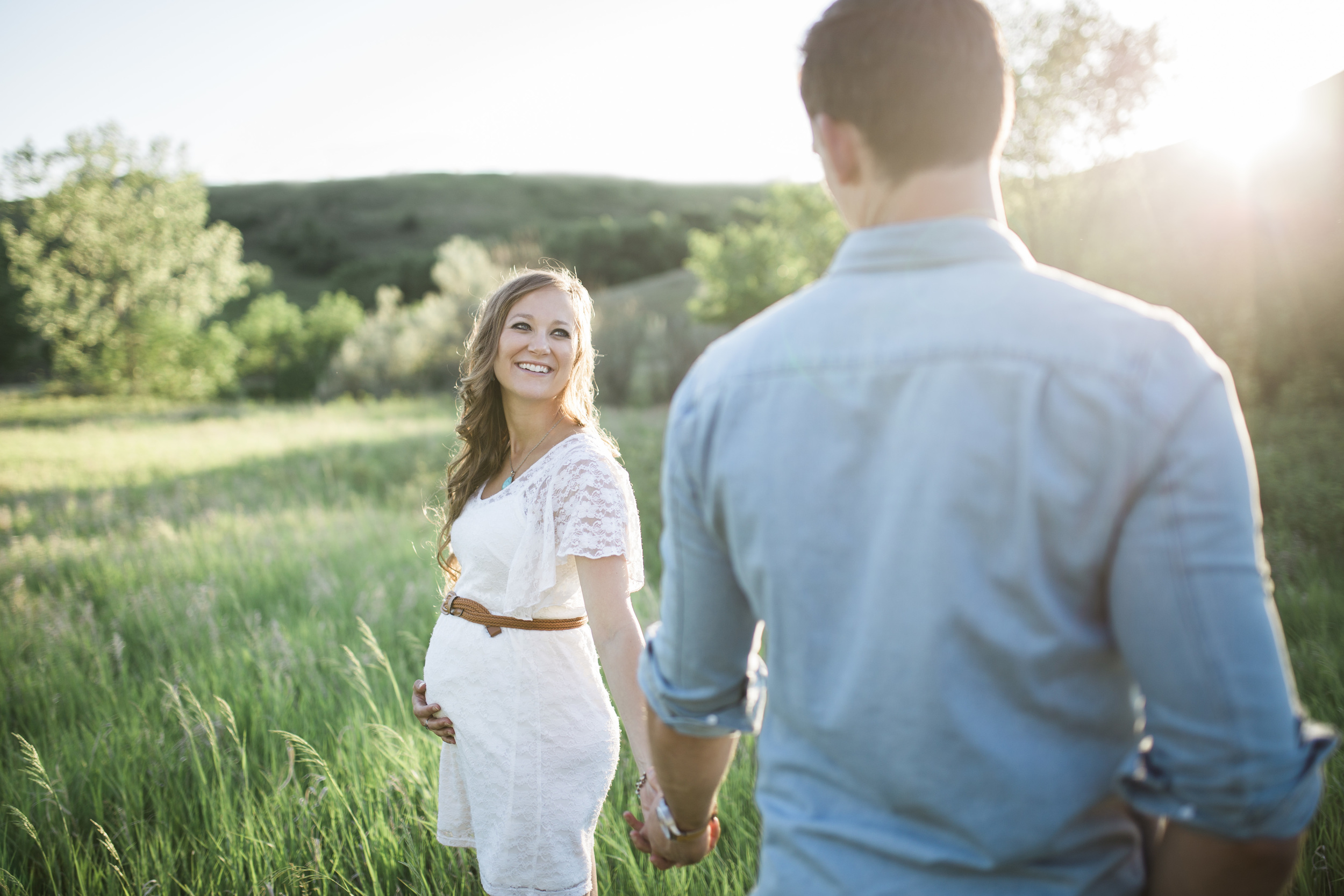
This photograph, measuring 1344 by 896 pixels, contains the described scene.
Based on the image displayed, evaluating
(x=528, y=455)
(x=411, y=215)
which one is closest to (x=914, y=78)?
(x=528, y=455)

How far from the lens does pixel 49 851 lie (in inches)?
112

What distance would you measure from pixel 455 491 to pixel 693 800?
4.78 ft

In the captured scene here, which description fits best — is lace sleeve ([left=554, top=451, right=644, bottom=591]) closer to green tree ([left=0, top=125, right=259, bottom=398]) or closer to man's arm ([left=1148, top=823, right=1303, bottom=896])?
man's arm ([left=1148, top=823, right=1303, bottom=896])

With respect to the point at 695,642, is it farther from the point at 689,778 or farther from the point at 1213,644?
the point at 1213,644

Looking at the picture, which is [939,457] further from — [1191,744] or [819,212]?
[819,212]

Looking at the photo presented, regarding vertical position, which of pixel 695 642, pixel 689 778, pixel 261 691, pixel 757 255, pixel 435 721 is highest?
pixel 757 255

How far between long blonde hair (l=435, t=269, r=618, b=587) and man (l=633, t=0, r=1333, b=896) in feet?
4.55

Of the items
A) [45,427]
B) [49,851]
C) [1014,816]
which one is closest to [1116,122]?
[1014,816]

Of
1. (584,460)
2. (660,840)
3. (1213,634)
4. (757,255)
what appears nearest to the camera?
(1213,634)

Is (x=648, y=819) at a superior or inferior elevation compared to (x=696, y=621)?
inferior

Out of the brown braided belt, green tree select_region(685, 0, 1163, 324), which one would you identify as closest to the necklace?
the brown braided belt

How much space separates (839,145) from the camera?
43.2 inches

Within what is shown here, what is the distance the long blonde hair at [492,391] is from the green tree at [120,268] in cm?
3675

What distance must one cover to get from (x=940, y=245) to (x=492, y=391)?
6.09ft
